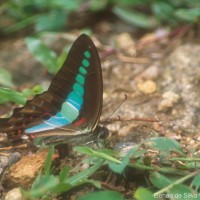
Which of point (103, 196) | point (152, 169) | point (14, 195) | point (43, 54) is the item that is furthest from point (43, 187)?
point (43, 54)

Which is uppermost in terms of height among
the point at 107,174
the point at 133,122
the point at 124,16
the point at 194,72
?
the point at 124,16

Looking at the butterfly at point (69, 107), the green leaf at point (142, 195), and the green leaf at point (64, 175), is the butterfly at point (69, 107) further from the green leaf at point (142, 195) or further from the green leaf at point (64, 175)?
the green leaf at point (142, 195)

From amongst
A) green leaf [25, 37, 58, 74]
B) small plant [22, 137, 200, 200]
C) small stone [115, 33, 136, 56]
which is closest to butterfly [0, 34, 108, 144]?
small plant [22, 137, 200, 200]

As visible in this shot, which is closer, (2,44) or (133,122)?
(133,122)

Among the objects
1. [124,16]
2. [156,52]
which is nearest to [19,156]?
[156,52]

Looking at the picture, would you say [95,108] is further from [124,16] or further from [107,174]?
[124,16]

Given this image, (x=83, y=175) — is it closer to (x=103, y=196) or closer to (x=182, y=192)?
(x=103, y=196)
